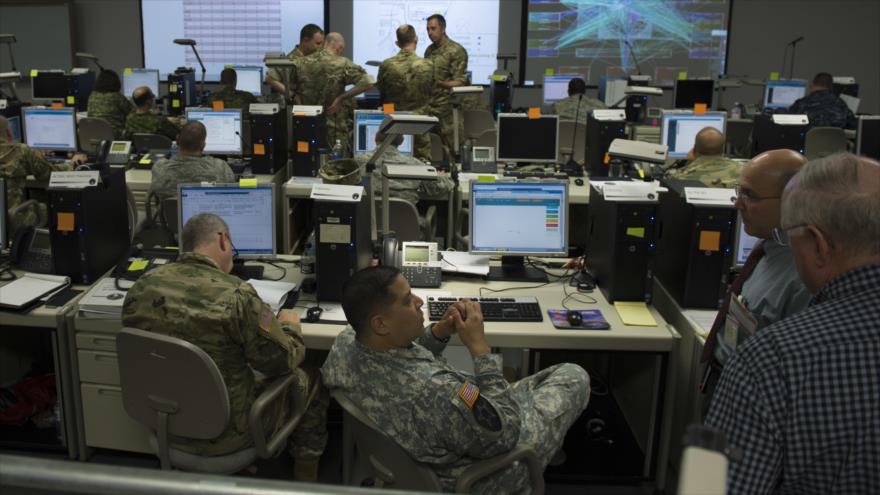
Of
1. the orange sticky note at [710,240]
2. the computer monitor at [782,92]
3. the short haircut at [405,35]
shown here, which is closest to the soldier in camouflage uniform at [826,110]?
the computer monitor at [782,92]

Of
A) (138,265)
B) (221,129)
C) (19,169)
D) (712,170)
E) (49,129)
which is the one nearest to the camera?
(138,265)

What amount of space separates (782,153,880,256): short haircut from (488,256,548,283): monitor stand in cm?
201

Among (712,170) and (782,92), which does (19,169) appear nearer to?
(712,170)

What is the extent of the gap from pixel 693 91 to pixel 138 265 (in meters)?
6.77

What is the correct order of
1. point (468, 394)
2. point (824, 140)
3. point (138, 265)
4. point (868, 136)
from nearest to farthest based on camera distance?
point (468, 394)
point (138, 265)
point (868, 136)
point (824, 140)

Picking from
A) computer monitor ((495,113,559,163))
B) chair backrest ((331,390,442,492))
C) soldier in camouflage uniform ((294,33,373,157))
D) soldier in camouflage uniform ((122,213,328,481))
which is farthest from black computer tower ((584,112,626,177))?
chair backrest ((331,390,442,492))

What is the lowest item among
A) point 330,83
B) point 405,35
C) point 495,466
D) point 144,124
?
point 495,466

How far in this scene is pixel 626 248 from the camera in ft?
9.83

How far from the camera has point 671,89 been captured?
9.84 meters

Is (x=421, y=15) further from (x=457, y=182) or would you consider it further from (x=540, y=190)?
(x=540, y=190)

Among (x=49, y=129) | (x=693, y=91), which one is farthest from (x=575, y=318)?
(x=693, y=91)

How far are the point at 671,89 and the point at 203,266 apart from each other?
28.3 feet

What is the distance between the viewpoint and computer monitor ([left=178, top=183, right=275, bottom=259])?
3.36 m

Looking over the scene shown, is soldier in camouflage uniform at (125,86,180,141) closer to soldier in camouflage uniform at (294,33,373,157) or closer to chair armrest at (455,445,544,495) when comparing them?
soldier in camouflage uniform at (294,33,373,157)
